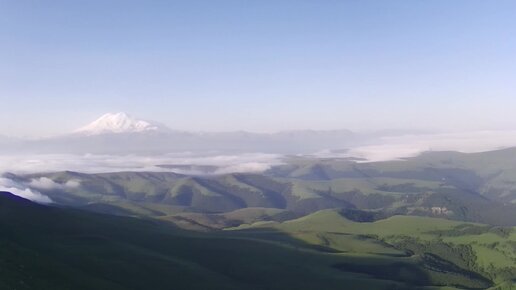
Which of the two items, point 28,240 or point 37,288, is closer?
point 37,288

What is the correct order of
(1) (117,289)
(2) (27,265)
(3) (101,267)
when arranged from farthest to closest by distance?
(3) (101,267), (1) (117,289), (2) (27,265)

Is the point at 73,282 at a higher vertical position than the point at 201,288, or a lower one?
higher

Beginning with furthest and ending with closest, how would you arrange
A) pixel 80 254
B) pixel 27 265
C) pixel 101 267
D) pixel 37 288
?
1. pixel 80 254
2. pixel 101 267
3. pixel 27 265
4. pixel 37 288

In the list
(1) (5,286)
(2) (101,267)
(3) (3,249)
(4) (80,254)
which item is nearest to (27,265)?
(3) (3,249)

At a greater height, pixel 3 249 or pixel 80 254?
pixel 3 249

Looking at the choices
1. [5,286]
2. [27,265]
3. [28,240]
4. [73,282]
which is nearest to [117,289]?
[73,282]

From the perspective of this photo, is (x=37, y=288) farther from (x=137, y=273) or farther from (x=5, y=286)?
(x=137, y=273)

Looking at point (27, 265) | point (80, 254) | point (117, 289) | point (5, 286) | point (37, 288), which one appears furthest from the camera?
point (80, 254)

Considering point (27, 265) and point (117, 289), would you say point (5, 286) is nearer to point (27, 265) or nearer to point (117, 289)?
point (27, 265)

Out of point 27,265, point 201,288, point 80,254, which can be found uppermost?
point 27,265
